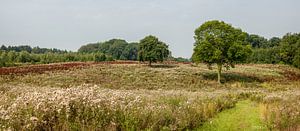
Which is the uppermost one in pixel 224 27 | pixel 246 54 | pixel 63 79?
pixel 224 27

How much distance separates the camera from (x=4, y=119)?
5738mm

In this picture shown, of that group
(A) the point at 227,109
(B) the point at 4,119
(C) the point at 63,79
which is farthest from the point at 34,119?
(C) the point at 63,79

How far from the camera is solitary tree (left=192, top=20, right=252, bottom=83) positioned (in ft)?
121

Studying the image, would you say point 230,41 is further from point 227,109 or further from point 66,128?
point 66,128

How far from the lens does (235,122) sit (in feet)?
33.0

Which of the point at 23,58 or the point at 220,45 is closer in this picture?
the point at 220,45

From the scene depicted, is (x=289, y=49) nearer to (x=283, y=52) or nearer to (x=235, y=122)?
(x=283, y=52)

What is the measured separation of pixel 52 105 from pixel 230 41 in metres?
34.2

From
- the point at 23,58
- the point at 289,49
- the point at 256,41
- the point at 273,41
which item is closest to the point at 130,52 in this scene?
the point at 256,41

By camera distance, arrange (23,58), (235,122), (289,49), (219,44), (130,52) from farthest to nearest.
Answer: (130,52), (23,58), (289,49), (219,44), (235,122)

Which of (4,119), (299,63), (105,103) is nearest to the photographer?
(4,119)

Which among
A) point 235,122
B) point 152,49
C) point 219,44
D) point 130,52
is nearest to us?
point 235,122

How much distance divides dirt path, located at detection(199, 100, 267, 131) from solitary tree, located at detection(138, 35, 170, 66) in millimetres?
33489

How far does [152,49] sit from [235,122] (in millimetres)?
36482
